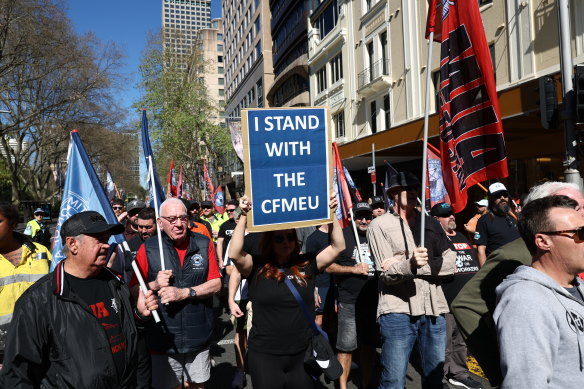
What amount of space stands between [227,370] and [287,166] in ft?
10.6

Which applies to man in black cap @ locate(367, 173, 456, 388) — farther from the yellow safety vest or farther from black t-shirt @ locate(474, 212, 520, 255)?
the yellow safety vest

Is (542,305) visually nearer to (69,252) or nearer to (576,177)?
(69,252)

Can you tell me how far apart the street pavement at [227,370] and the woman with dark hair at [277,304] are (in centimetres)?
103

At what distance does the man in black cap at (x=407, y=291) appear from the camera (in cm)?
339

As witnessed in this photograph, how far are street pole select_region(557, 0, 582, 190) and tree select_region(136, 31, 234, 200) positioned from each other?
1034 inches

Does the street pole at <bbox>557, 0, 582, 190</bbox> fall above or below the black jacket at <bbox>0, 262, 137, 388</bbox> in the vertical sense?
above

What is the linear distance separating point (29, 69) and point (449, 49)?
1040 inches

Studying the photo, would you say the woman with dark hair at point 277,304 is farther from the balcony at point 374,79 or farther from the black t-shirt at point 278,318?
the balcony at point 374,79

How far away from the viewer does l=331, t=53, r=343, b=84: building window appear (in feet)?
81.7

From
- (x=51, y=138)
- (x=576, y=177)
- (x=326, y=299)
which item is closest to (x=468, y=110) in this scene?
(x=326, y=299)

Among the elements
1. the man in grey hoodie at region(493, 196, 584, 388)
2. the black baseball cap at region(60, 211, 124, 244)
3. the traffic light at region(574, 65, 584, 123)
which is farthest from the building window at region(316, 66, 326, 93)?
the man in grey hoodie at region(493, 196, 584, 388)

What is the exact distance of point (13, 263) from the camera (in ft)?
10.8

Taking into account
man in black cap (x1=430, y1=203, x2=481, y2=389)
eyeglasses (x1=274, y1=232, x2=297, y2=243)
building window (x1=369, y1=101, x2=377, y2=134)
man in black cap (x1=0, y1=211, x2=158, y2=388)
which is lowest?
man in black cap (x1=430, y1=203, x2=481, y2=389)

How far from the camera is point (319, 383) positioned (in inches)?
190
